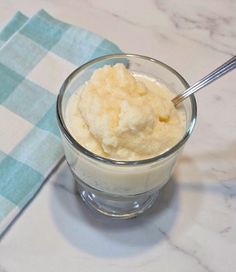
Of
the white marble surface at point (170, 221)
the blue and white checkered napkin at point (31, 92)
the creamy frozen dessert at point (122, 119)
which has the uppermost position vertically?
the creamy frozen dessert at point (122, 119)

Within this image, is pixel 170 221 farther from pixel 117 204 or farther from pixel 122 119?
pixel 122 119

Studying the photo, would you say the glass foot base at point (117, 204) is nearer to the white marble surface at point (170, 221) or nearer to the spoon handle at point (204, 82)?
the white marble surface at point (170, 221)

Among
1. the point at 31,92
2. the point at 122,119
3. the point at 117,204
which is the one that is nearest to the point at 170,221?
the point at 117,204

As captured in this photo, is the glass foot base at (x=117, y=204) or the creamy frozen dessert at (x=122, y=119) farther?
the glass foot base at (x=117, y=204)

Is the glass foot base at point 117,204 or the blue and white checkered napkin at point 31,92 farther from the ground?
the blue and white checkered napkin at point 31,92

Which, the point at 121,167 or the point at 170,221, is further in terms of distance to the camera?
the point at 170,221

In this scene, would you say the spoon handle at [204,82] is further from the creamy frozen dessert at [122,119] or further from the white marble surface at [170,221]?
the white marble surface at [170,221]

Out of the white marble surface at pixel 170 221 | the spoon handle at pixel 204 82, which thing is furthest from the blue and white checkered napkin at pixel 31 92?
the spoon handle at pixel 204 82
